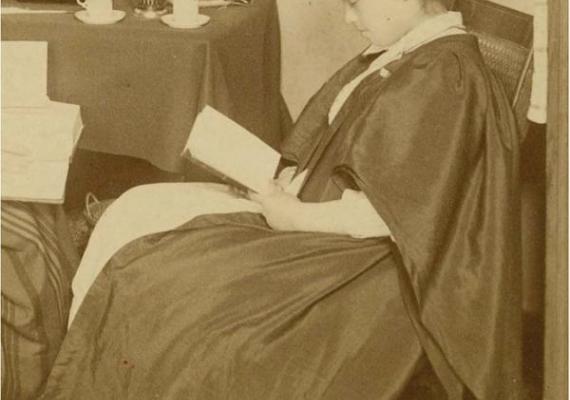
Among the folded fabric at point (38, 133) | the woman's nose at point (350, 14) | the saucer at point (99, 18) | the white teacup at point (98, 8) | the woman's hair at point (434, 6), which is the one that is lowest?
the folded fabric at point (38, 133)

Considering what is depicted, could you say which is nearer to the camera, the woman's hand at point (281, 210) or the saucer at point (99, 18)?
the woman's hand at point (281, 210)

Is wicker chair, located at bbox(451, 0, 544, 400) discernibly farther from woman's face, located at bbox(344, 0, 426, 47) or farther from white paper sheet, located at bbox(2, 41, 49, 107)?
white paper sheet, located at bbox(2, 41, 49, 107)

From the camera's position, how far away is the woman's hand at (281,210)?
1256 millimetres

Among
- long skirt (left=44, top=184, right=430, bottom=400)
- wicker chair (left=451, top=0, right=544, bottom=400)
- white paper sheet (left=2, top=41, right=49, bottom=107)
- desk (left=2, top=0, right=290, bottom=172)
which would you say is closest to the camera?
long skirt (left=44, top=184, right=430, bottom=400)

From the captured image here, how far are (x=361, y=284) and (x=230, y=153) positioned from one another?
345 mm

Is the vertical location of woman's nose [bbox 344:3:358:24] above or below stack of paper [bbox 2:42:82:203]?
above

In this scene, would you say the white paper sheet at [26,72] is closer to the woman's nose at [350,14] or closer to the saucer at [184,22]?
the saucer at [184,22]

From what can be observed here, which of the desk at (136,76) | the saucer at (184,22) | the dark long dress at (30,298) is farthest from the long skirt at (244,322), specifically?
the saucer at (184,22)

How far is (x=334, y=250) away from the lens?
1.19m

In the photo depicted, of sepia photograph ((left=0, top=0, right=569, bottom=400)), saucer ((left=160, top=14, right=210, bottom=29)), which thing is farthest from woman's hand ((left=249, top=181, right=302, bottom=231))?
saucer ((left=160, top=14, right=210, bottom=29))

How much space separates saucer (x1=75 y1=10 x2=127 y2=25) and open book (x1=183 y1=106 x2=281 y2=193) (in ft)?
1.68

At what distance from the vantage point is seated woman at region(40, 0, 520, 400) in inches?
44.6

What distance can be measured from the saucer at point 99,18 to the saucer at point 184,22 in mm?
95

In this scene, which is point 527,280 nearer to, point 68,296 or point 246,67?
point 246,67
